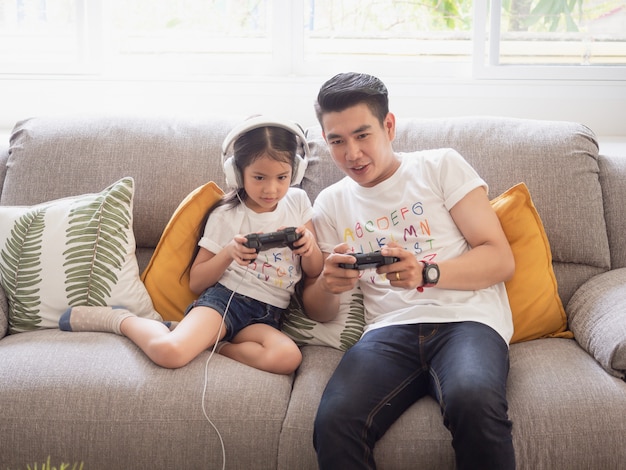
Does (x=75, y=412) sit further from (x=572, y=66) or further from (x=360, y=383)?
(x=572, y=66)

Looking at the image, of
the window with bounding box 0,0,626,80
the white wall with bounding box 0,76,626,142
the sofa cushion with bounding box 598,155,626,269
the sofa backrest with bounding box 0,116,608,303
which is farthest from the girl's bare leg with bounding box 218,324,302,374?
the window with bounding box 0,0,626,80

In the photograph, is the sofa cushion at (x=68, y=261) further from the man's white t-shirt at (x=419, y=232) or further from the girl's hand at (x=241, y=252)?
the man's white t-shirt at (x=419, y=232)

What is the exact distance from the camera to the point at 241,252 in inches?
75.0

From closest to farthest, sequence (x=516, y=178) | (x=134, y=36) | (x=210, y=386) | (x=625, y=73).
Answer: (x=210, y=386) → (x=516, y=178) → (x=625, y=73) → (x=134, y=36)

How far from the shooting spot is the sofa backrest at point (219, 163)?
2215 mm

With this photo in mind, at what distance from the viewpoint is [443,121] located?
2.36 m

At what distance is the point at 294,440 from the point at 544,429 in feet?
1.79

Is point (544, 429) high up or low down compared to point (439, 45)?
down

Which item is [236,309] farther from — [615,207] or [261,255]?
[615,207]

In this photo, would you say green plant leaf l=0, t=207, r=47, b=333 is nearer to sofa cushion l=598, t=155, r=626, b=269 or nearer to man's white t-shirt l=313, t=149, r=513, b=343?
man's white t-shirt l=313, t=149, r=513, b=343

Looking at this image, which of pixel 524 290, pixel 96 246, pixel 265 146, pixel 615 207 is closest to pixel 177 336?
pixel 96 246

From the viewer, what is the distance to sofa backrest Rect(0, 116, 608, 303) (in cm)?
221

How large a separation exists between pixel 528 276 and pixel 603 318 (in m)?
0.23

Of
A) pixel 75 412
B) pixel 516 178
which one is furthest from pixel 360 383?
pixel 516 178
